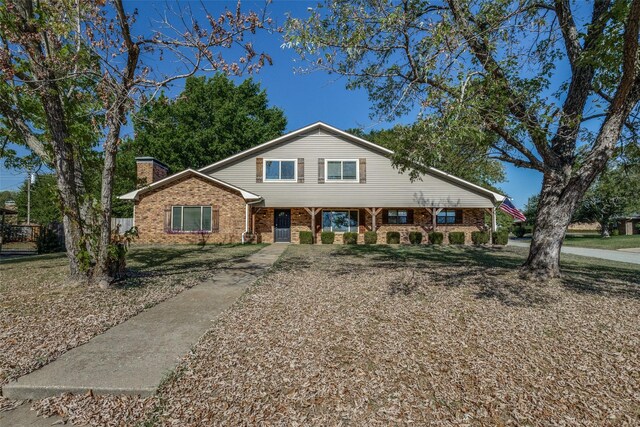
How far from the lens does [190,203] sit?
16859 mm

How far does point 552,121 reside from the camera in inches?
238

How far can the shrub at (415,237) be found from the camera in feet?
58.3

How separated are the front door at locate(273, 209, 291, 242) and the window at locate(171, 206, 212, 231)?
3.69 m

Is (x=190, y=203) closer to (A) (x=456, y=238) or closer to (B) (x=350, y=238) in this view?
(B) (x=350, y=238)

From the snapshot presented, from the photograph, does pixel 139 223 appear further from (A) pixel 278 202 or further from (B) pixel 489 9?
(B) pixel 489 9

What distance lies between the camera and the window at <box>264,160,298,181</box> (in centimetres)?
1812

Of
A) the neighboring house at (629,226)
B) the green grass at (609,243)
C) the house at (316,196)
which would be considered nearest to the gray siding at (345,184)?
the house at (316,196)

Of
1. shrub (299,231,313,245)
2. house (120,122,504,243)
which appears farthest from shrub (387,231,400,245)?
shrub (299,231,313,245)

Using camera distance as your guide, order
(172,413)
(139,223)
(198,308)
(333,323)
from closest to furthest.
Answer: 1. (172,413)
2. (333,323)
3. (198,308)
4. (139,223)

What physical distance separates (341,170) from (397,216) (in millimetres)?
4260

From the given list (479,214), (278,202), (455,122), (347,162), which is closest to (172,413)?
(455,122)

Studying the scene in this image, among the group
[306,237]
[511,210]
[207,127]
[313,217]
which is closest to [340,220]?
[313,217]

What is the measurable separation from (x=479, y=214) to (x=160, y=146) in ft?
84.9

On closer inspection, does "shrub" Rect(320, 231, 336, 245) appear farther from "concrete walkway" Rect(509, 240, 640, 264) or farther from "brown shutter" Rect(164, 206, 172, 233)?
"concrete walkway" Rect(509, 240, 640, 264)
